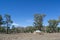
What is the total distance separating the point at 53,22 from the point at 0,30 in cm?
1584

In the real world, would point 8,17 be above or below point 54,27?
above

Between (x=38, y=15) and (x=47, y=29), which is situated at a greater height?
(x=38, y=15)

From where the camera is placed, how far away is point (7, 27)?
36.4 m

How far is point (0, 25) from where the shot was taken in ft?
124

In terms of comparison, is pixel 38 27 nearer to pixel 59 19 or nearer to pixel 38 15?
pixel 38 15

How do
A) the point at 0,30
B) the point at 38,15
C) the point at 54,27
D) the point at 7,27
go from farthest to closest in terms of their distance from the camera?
1. the point at 38,15
2. the point at 54,27
3. the point at 7,27
4. the point at 0,30

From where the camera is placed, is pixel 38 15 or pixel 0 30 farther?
pixel 38 15

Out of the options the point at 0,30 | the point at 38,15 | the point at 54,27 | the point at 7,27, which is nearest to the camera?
the point at 0,30

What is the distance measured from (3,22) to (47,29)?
1203 centimetres

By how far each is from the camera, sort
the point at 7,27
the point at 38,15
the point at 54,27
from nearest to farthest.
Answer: the point at 7,27
the point at 54,27
the point at 38,15

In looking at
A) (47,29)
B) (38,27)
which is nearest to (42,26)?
(38,27)

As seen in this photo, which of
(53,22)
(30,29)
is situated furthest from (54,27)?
(30,29)

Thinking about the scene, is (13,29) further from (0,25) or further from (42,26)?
(42,26)

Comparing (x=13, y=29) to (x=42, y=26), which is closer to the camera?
(x=13, y=29)
